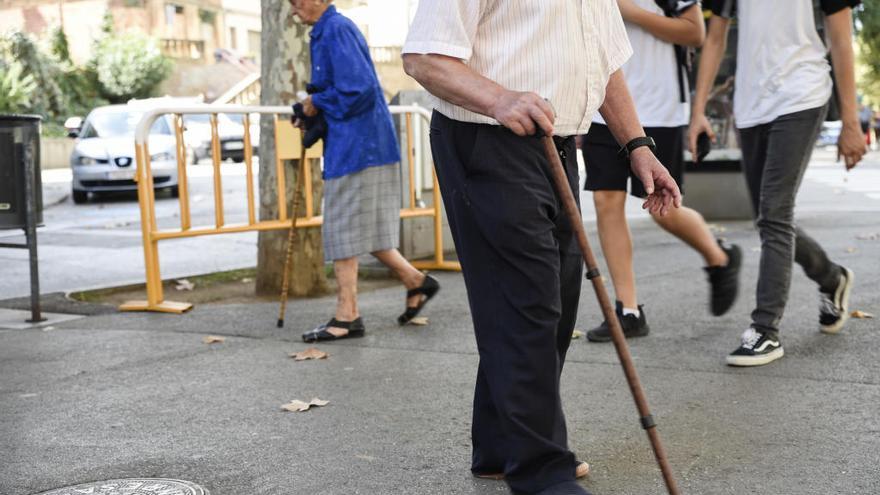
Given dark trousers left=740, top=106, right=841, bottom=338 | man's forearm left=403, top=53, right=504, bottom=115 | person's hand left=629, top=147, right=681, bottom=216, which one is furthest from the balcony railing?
man's forearm left=403, top=53, right=504, bottom=115

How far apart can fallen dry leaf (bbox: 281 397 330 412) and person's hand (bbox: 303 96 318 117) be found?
181 centimetres

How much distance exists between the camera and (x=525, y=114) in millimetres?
2680

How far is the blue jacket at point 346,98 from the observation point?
5547 millimetres

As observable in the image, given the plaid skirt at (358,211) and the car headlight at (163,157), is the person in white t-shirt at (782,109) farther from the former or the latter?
the car headlight at (163,157)

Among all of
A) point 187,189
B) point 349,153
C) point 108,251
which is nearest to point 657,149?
point 349,153

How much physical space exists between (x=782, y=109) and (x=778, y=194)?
0.36 m

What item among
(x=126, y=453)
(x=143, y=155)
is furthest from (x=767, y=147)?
(x=143, y=155)

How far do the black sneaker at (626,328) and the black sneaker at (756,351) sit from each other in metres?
0.65

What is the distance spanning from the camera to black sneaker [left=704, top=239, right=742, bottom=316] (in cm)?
510

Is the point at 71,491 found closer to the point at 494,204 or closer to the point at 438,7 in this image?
the point at 494,204

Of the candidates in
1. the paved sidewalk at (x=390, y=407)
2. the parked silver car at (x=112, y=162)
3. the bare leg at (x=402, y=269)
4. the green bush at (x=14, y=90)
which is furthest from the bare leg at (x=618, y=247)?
the green bush at (x=14, y=90)

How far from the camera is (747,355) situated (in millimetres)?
4715

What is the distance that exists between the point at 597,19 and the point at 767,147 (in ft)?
6.84

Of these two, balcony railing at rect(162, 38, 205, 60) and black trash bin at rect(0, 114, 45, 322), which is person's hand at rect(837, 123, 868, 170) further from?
balcony railing at rect(162, 38, 205, 60)
